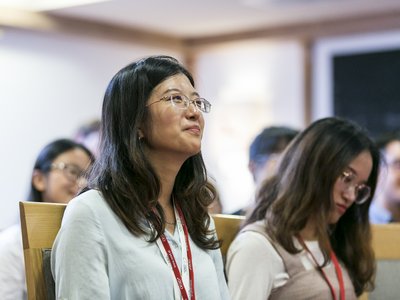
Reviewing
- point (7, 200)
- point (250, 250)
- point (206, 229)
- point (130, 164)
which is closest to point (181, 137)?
point (130, 164)

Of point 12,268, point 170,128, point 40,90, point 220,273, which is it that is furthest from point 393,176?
point 40,90

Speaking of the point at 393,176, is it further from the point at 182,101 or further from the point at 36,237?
the point at 36,237

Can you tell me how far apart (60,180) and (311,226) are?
1.04m

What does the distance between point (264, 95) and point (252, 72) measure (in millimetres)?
221

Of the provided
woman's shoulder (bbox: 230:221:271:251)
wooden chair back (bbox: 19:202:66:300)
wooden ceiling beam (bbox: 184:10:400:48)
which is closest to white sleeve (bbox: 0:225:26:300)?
wooden chair back (bbox: 19:202:66:300)

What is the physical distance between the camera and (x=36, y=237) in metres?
2.00

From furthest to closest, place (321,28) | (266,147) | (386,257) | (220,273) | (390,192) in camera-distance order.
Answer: (321,28), (390,192), (266,147), (386,257), (220,273)

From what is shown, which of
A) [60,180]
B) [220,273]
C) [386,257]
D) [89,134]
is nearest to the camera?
[220,273]

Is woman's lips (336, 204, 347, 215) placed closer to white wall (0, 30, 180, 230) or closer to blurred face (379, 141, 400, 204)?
blurred face (379, 141, 400, 204)

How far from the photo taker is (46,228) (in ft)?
6.61

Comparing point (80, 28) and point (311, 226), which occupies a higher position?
point (80, 28)

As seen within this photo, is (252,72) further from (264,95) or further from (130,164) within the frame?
(130,164)

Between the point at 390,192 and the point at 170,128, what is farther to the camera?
the point at 390,192

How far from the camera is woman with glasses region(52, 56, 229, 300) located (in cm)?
184
